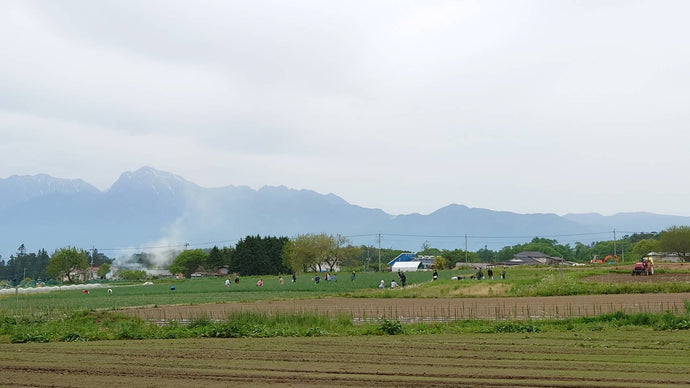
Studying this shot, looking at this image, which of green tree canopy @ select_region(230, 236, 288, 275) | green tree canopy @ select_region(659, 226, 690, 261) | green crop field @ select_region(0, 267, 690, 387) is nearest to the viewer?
green crop field @ select_region(0, 267, 690, 387)

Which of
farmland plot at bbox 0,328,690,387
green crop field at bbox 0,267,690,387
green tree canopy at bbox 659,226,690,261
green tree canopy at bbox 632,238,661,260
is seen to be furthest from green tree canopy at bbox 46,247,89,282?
farmland plot at bbox 0,328,690,387

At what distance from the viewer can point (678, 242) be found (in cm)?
11019

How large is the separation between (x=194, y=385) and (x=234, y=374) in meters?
1.20

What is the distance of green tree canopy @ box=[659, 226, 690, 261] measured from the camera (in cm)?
10962

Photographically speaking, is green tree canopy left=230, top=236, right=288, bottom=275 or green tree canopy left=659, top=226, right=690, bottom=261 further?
green tree canopy left=230, top=236, right=288, bottom=275

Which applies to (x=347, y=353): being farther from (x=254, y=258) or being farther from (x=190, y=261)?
(x=190, y=261)

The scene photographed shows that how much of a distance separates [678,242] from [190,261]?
359 feet

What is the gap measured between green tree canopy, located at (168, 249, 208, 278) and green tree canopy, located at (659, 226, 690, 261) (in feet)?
340

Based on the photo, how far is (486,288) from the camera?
148ft

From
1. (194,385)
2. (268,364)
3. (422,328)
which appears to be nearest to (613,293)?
(422,328)

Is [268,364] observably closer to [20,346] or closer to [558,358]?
[558,358]

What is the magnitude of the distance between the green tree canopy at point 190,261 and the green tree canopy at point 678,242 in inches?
4080

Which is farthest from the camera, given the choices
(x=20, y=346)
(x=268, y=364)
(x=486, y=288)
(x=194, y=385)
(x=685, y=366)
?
(x=486, y=288)

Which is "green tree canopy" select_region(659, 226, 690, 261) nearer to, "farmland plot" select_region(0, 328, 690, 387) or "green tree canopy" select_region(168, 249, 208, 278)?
"green tree canopy" select_region(168, 249, 208, 278)
